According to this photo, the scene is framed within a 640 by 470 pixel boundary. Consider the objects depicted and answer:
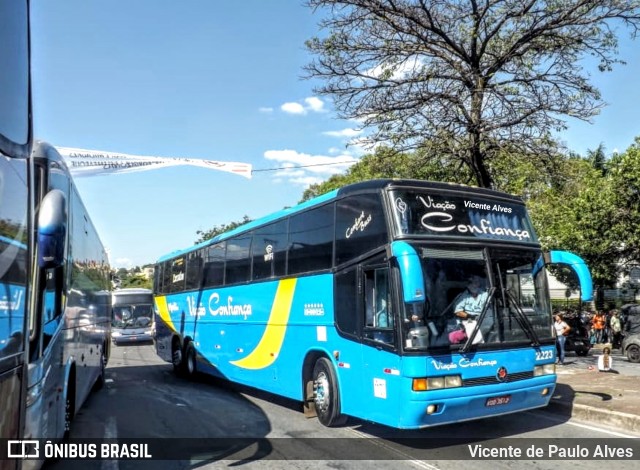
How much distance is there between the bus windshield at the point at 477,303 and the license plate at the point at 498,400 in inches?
25.9

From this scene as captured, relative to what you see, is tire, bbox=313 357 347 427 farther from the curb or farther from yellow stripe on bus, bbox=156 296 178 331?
yellow stripe on bus, bbox=156 296 178 331

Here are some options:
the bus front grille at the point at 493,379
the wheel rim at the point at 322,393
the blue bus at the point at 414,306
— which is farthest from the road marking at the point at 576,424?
the wheel rim at the point at 322,393

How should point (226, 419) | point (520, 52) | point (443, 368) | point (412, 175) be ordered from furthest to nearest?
point (412, 175)
point (520, 52)
point (226, 419)
point (443, 368)

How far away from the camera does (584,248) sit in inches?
919

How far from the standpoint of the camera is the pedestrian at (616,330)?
922 inches

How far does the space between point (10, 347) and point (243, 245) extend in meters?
8.70

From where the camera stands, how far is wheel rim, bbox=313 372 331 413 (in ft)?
26.9

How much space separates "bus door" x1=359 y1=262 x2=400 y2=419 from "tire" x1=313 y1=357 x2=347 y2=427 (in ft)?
2.66

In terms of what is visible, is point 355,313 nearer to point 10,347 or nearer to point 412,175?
point 10,347

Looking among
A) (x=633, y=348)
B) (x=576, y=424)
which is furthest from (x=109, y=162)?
(x=633, y=348)

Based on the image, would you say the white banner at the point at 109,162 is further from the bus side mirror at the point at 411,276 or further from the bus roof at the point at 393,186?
the bus side mirror at the point at 411,276

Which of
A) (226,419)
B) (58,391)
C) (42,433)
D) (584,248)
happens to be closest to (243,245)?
(226,419)

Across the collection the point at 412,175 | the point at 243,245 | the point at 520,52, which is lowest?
the point at 243,245

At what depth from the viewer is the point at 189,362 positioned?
1508 centimetres
